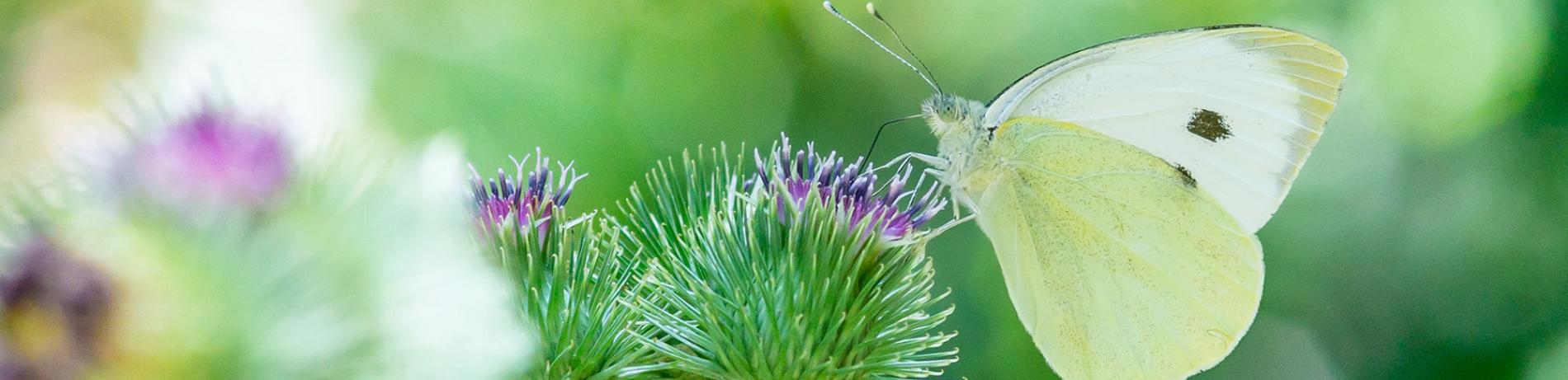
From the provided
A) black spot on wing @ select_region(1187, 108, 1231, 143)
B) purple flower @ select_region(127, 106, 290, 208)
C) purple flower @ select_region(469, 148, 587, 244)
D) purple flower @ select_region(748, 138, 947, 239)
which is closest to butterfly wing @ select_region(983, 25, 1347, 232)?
black spot on wing @ select_region(1187, 108, 1231, 143)

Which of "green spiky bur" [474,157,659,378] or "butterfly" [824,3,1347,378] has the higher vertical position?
"green spiky bur" [474,157,659,378]

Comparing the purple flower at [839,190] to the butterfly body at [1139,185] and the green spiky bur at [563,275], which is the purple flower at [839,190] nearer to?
the green spiky bur at [563,275]

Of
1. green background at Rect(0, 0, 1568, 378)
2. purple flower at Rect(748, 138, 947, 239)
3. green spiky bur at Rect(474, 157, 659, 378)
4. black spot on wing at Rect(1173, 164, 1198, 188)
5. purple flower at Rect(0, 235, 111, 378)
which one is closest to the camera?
purple flower at Rect(0, 235, 111, 378)

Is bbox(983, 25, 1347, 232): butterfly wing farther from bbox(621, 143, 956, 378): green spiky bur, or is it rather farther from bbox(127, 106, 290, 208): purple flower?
bbox(127, 106, 290, 208): purple flower

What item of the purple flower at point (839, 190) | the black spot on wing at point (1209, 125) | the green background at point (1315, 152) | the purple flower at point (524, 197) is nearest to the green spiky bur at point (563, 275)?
the purple flower at point (524, 197)

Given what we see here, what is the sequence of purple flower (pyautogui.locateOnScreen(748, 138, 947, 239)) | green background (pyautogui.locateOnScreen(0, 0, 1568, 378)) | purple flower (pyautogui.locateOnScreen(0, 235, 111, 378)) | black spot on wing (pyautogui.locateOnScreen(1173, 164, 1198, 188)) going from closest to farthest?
purple flower (pyautogui.locateOnScreen(0, 235, 111, 378)) → purple flower (pyautogui.locateOnScreen(748, 138, 947, 239)) → black spot on wing (pyautogui.locateOnScreen(1173, 164, 1198, 188)) → green background (pyautogui.locateOnScreen(0, 0, 1568, 378))

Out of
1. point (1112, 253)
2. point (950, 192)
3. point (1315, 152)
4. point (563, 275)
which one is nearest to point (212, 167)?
point (563, 275)

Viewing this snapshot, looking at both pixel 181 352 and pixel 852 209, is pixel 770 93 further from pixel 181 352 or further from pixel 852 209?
pixel 181 352
